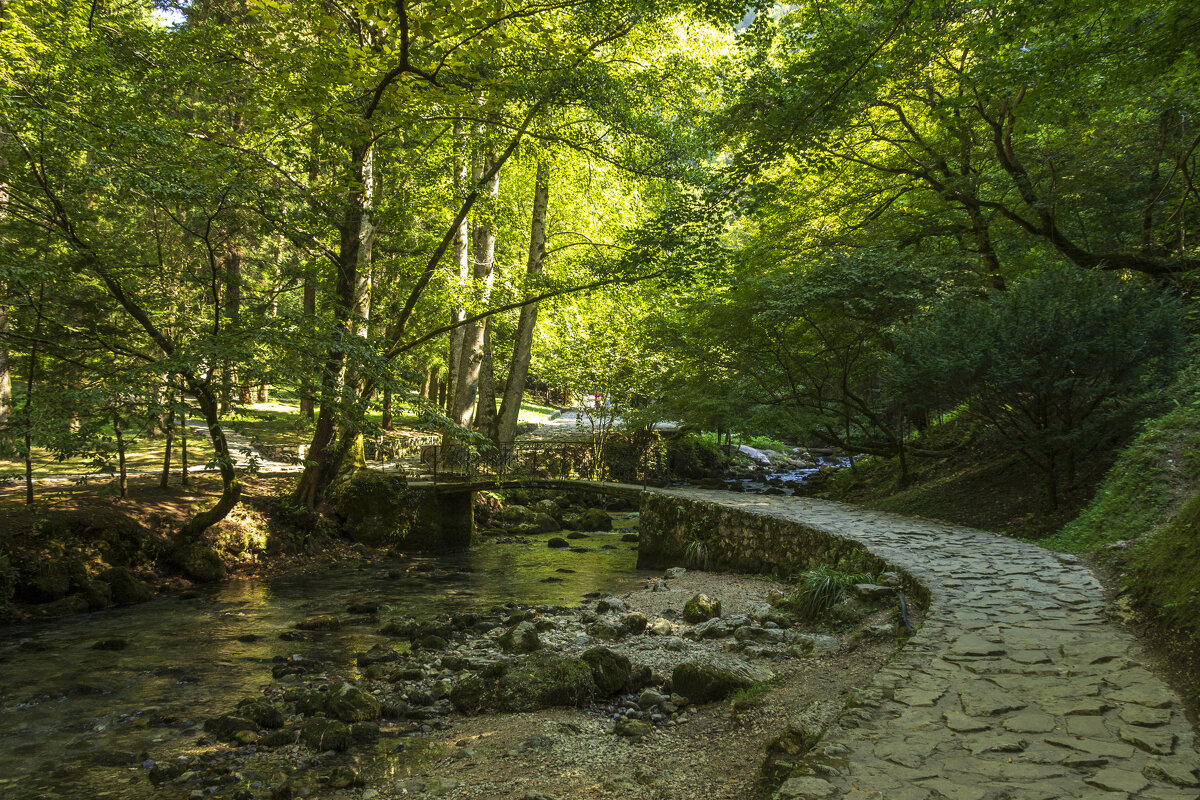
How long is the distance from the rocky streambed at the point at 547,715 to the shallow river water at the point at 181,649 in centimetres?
33

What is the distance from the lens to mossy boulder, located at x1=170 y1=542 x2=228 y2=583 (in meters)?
10.1

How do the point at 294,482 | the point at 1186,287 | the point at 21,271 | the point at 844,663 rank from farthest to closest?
1. the point at 294,482
2. the point at 1186,287
3. the point at 21,271
4. the point at 844,663

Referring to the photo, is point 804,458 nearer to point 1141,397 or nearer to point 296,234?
point 1141,397

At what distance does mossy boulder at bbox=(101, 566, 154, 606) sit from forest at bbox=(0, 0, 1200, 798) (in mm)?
39

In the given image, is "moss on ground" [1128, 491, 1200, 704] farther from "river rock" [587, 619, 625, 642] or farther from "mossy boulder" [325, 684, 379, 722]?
"mossy boulder" [325, 684, 379, 722]

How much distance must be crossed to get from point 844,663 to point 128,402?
8266mm

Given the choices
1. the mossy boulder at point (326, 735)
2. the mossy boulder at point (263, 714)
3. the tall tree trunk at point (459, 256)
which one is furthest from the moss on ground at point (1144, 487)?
the tall tree trunk at point (459, 256)

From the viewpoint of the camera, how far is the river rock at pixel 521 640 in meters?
6.97

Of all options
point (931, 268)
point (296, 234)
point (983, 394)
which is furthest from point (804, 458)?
point (296, 234)

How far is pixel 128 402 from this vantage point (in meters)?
7.90

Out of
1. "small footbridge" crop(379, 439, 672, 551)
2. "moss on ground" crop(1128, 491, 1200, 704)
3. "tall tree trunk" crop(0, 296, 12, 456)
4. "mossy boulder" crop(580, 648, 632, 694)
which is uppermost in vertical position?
"tall tree trunk" crop(0, 296, 12, 456)

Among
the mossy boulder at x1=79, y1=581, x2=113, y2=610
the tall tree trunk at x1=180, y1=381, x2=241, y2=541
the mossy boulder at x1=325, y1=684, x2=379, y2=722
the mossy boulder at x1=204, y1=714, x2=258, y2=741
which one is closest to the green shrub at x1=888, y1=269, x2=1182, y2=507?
the mossy boulder at x1=325, y1=684, x2=379, y2=722

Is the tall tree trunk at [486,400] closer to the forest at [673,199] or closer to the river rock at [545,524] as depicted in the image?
the river rock at [545,524]

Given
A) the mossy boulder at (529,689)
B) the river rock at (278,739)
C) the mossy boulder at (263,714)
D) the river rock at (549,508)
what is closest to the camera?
the river rock at (278,739)
